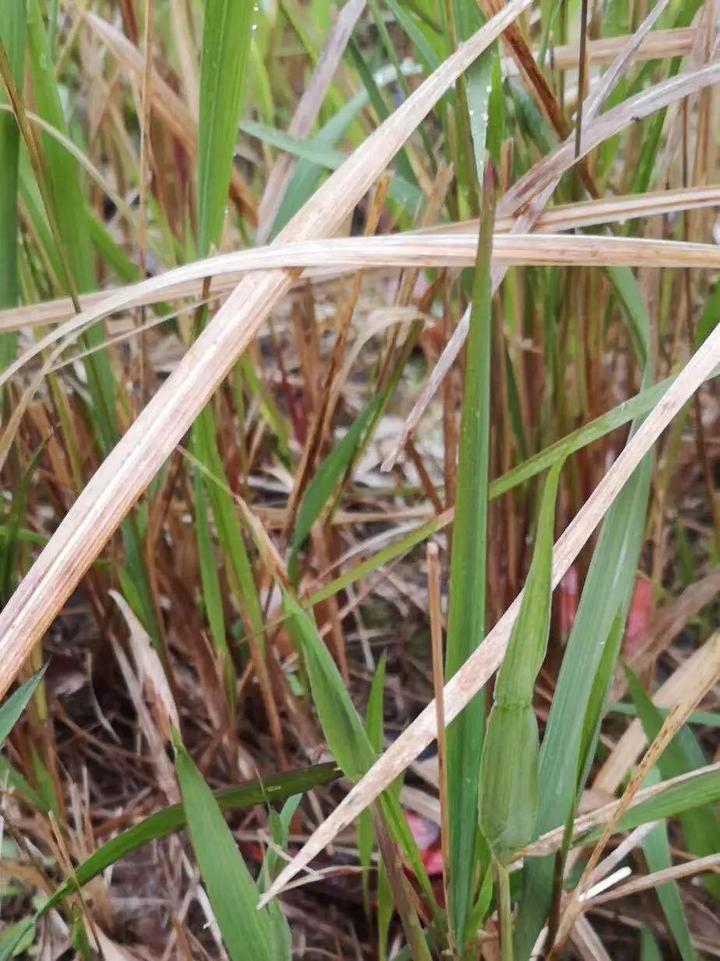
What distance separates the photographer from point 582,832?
20.4 inches

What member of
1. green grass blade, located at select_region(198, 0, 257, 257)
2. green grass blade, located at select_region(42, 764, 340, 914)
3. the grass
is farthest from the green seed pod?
green grass blade, located at select_region(198, 0, 257, 257)

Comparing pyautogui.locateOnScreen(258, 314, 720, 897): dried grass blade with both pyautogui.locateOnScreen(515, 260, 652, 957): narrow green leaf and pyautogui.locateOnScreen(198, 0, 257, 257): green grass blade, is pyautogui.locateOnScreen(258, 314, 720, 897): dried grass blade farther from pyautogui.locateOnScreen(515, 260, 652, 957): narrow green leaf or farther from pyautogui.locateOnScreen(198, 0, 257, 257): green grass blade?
pyautogui.locateOnScreen(198, 0, 257, 257): green grass blade

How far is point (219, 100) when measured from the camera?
573 millimetres

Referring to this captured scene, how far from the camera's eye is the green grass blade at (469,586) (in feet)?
1.40

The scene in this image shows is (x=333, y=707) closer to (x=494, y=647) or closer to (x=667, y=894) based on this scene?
(x=494, y=647)

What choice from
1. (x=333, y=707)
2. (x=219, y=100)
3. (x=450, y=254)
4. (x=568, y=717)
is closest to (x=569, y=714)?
(x=568, y=717)

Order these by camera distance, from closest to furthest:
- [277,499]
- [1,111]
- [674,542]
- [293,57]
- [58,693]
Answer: [1,111] < [58,693] < [674,542] < [277,499] < [293,57]

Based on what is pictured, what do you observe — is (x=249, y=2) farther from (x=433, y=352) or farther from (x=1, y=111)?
(x=433, y=352)

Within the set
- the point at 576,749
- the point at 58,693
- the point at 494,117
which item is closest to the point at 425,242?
the point at 494,117

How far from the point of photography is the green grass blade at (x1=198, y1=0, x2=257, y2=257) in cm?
55

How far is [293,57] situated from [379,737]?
3.50ft

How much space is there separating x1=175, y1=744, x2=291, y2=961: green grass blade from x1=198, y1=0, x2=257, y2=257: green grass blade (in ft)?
1.05

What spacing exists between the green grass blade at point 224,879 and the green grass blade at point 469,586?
0.31 ft

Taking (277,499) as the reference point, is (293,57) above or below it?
above
